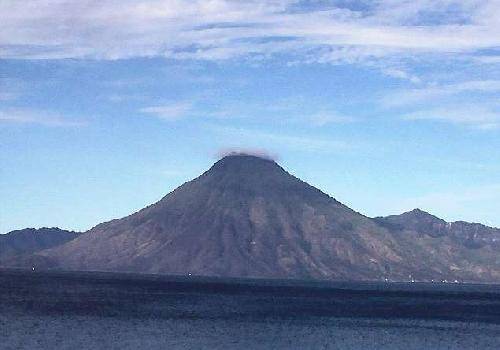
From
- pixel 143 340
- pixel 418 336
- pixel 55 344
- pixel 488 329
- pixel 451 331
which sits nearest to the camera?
pixel 55 344

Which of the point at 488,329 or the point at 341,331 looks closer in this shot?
the point at 341,331

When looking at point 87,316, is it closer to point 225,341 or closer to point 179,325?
point 179,325

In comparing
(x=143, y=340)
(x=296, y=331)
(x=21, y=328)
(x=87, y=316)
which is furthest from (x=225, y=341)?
(x=87, y=316)

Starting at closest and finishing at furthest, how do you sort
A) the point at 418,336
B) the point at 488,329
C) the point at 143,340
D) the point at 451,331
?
the point at 143,340 < the point at 418,336 < the point at 451,331 < the point at 488,329

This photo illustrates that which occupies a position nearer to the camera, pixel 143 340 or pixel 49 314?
pixel 143 340

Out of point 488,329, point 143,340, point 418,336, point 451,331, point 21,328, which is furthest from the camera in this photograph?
point 488,329

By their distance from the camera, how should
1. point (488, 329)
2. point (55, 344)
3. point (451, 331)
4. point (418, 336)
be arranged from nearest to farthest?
1. point (55, 344)
2. point (418, 336)
3. point (451, 331)
4. point (488, 329)

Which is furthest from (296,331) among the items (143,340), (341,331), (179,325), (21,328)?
(21,328)

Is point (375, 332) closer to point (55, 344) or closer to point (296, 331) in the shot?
point (296, 331)
